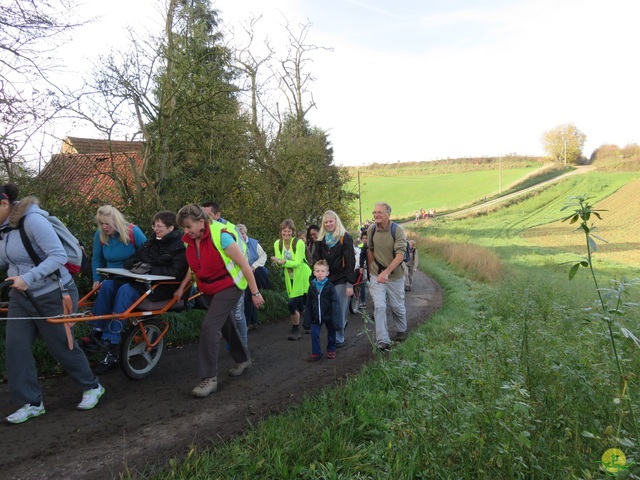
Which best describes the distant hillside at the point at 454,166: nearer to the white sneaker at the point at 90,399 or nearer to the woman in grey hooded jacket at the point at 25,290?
the white sneaker at the point at 90,399

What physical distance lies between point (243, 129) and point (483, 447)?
9.89 metres

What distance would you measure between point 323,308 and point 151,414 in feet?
9.11

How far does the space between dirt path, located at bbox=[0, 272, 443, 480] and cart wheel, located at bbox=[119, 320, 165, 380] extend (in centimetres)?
12

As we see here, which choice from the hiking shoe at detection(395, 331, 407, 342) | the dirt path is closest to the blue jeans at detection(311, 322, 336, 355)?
the dirt path

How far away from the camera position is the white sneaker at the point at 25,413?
13.4 feet

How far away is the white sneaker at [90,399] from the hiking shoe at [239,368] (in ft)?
4.90

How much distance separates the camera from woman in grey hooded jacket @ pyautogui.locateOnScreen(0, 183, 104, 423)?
4141 millimetres

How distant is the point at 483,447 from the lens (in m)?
2.95

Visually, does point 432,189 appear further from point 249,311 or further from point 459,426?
point 459,426

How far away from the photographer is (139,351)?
17.9 feet

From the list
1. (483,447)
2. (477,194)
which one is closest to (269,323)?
(483,447)

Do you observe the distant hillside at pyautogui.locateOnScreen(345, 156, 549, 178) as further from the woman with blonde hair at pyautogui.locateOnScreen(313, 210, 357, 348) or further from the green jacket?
the woman with blonde hair at pyautogui.locateOnScreen(313, 210, 357, 348)

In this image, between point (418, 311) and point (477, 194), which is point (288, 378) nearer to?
point (418, 311)

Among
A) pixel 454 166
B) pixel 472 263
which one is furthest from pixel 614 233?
Answer: pixel 454 166
